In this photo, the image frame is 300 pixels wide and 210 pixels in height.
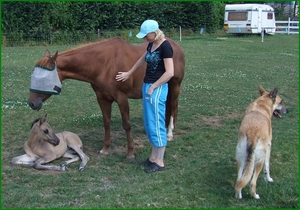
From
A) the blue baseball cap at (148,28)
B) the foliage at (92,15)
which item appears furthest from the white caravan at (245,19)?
the blue baseball cap at (148,28)

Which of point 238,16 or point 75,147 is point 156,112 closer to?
point 75,147

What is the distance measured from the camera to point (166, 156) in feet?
20.3

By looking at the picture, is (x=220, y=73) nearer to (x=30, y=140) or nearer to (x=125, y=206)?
(x=30, y=140)

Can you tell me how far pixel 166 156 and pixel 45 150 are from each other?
1821 millimetres

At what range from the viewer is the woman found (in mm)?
5234

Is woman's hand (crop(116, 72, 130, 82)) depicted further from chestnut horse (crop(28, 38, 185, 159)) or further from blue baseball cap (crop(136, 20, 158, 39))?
blue baseball cap (crop(136, 20, 158, 39))

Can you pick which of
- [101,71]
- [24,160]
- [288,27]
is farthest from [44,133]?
[288,27]

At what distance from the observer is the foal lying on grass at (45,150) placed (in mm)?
5695

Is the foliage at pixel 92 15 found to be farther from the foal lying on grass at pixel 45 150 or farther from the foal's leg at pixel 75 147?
the foal lying on grass at pixel 45 150

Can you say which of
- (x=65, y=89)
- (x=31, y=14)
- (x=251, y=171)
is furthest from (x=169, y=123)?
(x=31, y=14)

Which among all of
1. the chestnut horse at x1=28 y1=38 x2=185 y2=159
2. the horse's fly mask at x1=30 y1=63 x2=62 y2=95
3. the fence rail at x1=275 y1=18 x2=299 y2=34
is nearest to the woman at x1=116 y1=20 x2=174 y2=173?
the chestnut horse at x1=28 y1=38 x2=185 y2=159

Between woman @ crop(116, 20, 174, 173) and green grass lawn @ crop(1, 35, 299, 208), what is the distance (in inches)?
20.2

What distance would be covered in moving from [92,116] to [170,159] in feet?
9.41

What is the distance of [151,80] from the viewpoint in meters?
5.42
